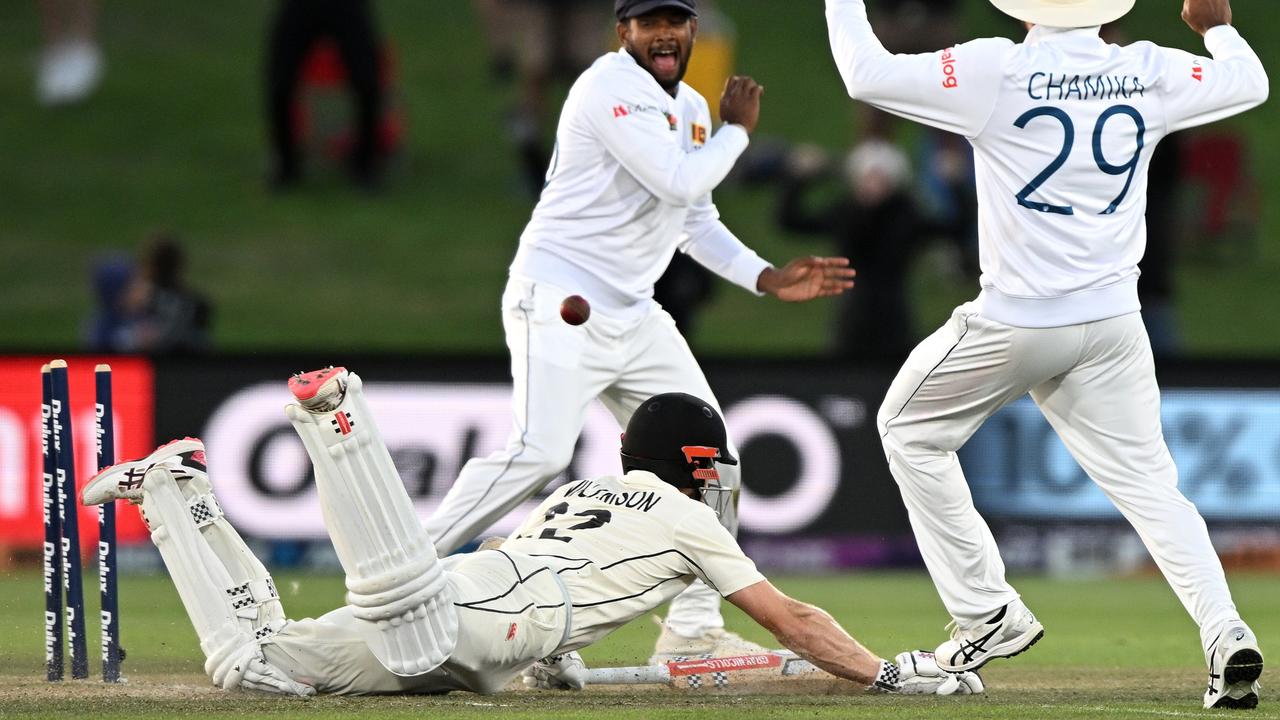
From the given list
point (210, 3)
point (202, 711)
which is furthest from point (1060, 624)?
point (210, 3)

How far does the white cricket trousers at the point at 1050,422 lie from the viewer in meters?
6.45

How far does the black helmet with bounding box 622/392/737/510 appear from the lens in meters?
6.40

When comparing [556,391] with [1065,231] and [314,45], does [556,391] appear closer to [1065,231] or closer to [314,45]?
[1065,231]

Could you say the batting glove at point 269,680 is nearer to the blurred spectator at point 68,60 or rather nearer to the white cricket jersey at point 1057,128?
the white cricket jersey at point 1057,128

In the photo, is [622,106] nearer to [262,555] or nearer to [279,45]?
[262,555]

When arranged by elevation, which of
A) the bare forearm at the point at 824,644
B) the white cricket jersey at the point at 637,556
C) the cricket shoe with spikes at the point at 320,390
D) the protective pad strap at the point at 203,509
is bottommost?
the bare forearm at the point at 824,644

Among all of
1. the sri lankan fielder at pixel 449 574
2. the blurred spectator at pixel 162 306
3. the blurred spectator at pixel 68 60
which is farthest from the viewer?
the blurred spectator at pixel 68 60

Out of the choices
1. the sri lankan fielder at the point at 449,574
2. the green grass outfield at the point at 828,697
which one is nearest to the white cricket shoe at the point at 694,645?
the green grass outfield at the point at 828,697

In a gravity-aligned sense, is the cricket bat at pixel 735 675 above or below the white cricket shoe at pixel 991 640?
below

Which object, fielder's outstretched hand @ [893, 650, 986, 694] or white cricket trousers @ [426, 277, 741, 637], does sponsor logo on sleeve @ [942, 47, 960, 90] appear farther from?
fielder's outstretched hand @ [893, 650, 986, 694]

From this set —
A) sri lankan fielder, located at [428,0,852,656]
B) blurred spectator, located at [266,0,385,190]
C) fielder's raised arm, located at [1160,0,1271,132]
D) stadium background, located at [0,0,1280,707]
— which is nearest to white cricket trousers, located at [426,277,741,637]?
sri lankan fielder, located at [428,0,852,656]

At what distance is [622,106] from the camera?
23.8ft

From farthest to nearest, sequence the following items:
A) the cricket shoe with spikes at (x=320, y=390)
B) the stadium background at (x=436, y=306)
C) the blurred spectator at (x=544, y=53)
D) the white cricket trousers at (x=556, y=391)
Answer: the blurred spectator at (x=544, y=53) → the stadium background at (x=436, y=306) → the white cricket trousers at (x=556, y=391) → the cricket shoe with spikes at (x=320, y=390)

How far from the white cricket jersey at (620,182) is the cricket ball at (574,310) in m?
0.11
